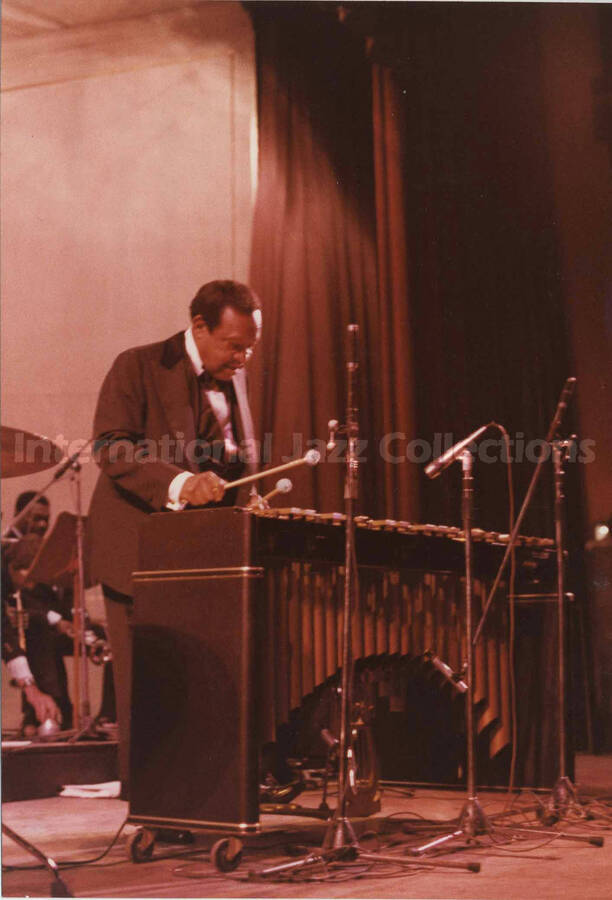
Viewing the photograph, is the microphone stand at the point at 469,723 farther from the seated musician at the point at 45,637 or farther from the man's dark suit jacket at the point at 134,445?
the seated musician at the point at 45,637

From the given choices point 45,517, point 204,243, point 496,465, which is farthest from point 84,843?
point 204,243

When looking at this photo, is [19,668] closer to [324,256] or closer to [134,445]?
[324,256]

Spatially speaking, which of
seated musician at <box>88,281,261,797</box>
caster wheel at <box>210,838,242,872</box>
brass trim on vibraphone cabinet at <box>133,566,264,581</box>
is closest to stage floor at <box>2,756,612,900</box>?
caster wheel at <box>210,838,242,872</box>

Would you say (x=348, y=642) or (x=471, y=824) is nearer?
(x=348, y=642)

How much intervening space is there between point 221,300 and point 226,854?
156 centimetres

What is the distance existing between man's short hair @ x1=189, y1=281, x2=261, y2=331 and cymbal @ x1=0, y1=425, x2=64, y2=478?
0.74 m

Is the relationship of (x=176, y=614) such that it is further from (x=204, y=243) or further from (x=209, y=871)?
(x=204, y=243)

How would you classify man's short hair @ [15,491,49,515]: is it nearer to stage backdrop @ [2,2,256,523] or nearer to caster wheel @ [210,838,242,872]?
stage backdrop @ [2,2,256,523]

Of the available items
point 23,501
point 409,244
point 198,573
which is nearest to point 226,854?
point 198,573

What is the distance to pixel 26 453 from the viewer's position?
281 centimetres

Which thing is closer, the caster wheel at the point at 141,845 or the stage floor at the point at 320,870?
the stage floor at the point at 320,870

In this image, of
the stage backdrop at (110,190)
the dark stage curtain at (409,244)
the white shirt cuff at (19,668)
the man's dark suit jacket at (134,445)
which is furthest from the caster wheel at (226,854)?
the stage backdrop at (110,190)

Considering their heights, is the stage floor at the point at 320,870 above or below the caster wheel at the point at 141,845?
below

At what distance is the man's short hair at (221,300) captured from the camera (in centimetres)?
333
